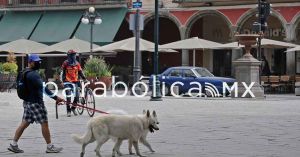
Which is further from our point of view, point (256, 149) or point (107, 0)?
point (107, 0)

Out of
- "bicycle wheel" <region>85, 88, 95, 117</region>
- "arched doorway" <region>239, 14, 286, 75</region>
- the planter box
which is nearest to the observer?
"bicycle wheel" <region>85, 88, 95, 117</region>

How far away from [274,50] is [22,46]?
14.7m

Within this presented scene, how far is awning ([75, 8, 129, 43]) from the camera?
41.8 metres

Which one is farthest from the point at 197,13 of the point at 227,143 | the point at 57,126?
the point at 227,143

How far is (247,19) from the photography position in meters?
39.8

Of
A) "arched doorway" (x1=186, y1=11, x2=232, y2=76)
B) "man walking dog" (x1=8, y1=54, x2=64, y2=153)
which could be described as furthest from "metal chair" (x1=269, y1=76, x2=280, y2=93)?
"man walking dog" (x1=8, y1=54, x2=64, y2=153)

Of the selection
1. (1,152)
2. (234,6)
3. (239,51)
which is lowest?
(1,152)

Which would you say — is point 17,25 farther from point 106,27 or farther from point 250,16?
point 250,16

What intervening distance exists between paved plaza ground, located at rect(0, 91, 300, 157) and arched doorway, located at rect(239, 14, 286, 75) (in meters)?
20.6

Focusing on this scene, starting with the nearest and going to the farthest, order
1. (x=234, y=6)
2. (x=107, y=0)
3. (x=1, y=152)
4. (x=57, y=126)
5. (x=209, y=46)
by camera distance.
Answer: (x=1, y=152) → (x=57, y=126) → (x=209, y=46) → (x=234, y=6) → (x=107, y=0)

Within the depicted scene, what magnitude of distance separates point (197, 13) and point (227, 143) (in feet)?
97.0

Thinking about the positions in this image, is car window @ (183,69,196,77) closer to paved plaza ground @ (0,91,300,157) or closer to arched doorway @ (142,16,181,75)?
paved plaza ground @ (0,91,300,157)

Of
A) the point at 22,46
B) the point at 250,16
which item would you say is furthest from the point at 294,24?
the point at 22,46

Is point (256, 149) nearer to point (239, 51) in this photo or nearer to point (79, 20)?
point (239, 51)
